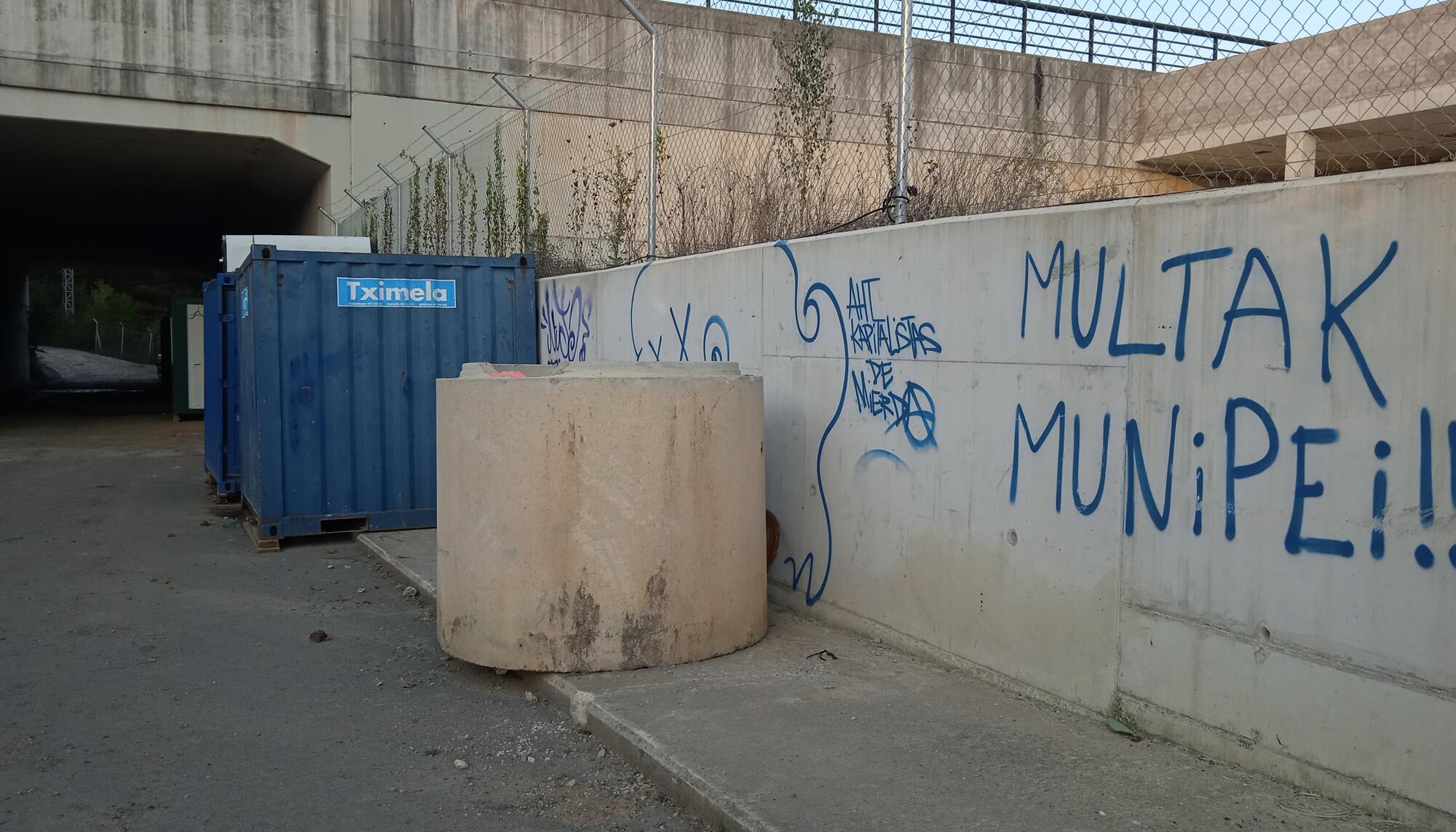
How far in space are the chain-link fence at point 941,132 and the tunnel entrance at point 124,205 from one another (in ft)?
25.5

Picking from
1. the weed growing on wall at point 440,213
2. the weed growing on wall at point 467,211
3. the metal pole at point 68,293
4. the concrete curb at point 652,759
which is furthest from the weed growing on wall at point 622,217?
the metal pole at point 68,293

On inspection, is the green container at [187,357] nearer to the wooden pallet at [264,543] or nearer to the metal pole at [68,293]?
the wooden pallet at [264,543]

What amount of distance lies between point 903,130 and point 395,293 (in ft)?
16.7

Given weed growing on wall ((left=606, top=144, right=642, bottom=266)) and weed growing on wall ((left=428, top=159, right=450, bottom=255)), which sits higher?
weed growing on wall ((left=428, top=159, right=450, bottom=255))

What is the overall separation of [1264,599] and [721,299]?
4084 millimetres

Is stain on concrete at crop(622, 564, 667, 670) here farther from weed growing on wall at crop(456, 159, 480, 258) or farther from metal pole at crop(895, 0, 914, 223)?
weed growing on wall at crop(456, 159, 480, 258)

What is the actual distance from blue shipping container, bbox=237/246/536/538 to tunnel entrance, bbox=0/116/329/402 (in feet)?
34.9

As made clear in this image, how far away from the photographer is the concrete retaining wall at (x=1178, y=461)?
10.7 ft

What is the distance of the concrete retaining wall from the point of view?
3268mm

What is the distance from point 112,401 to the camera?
29422mm

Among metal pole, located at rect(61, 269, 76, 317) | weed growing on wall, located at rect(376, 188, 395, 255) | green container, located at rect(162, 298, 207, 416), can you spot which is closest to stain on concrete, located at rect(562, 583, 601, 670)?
weed growing on wall, located at rect(376, 188, 395, 255)

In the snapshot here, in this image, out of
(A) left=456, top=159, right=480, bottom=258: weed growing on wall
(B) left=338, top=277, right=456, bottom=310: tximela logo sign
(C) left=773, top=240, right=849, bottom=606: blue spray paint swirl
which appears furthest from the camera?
(A) left=456, top=159, right=480, bottom=258: weed growing on wall

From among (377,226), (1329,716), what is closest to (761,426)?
(1329,716)

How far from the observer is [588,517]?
5023 mm
